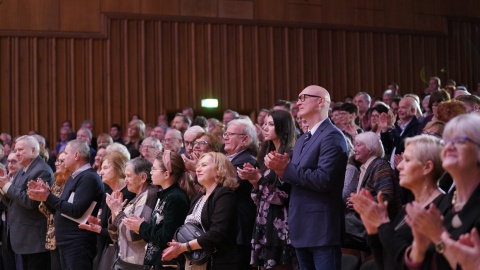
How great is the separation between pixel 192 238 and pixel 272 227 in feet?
1.59

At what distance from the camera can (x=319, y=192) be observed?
13.3 feet

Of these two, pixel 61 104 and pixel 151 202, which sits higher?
pixel 61 104

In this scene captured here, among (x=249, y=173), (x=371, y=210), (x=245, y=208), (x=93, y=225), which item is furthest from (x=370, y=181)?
(x=93, y=225)

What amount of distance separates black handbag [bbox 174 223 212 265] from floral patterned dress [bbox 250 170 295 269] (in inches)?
11.4

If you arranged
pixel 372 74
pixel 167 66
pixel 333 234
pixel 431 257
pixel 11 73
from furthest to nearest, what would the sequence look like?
pixel 372 74
pixel 167 66
pixel 11 73
pixel 333 234
pixel 431 257

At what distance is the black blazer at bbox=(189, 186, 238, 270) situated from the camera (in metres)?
4.47

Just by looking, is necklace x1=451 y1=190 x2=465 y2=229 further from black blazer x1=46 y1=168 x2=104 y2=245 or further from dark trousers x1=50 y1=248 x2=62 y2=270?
dark trousers x1=50 y1=248 x2=62 y2=270

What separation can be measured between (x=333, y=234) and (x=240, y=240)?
0.98 metres

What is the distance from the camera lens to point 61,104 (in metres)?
10.6

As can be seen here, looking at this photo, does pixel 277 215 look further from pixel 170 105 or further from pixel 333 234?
pixel 170 105

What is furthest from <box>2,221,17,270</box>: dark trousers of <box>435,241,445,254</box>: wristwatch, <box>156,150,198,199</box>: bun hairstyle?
<box>435,241,445,254</box>: wristwatch

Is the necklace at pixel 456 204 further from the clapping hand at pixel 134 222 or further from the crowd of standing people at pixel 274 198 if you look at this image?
the clapping hand at pixel 134 222

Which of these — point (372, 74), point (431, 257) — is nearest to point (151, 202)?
point (431, 257)

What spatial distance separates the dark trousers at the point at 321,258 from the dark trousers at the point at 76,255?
83.6 inches
